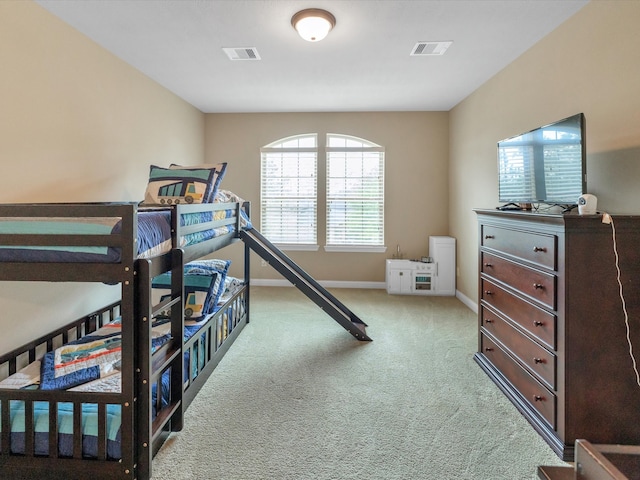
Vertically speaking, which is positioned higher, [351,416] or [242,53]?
[242,53]

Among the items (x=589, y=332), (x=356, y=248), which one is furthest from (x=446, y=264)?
(x=589, y=332)

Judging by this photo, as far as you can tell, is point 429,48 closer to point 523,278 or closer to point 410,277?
point 523,278

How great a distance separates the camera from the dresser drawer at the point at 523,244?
1.79 m

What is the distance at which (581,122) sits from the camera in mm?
1802

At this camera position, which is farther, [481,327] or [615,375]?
[481,327]

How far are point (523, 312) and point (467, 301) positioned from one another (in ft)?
7.30

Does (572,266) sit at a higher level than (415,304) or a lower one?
higher

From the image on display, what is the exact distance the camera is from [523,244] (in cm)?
204

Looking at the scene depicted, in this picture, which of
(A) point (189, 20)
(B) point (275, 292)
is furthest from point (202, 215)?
(B) point (275, 292)

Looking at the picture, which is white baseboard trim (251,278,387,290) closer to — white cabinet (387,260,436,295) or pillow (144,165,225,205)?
white cabinet (387,260,436,295)

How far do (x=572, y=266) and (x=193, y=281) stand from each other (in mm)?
2458

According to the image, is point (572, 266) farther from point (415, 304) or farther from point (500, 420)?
point (415, 304)

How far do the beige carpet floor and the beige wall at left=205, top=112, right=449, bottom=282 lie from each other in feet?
6.00

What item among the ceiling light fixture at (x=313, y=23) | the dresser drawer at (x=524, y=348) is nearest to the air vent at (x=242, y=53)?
the ceiling light fixture at (x=313, y=23)
